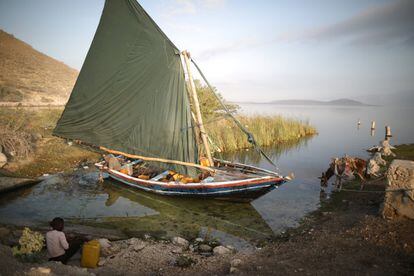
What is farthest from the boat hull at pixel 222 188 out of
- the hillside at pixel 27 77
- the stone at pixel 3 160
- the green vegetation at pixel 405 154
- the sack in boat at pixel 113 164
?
the hillside at pixel 27 77

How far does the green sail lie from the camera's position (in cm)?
1212

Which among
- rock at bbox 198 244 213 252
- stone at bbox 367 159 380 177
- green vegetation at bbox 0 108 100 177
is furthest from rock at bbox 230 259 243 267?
green vegetation at bbox 0 108 100 177

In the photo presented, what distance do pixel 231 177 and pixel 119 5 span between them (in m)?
9.26

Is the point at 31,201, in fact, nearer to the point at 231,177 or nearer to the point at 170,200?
the point at 170,200

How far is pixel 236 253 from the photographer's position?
7797mm

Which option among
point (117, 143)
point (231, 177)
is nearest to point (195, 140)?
point (231, 177)

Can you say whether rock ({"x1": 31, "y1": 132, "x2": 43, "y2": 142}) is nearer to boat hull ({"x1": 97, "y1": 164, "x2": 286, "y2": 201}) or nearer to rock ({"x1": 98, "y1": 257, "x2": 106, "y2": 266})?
boat hull ({"x1": 97, "y1": 164, "x2": 286, "y2": 201})

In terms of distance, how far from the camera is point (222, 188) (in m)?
11.2

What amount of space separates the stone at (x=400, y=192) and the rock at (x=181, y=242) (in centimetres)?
574

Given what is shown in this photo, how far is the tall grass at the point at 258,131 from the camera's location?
22797mm

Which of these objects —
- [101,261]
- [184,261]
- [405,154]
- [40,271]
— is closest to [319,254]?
[184,261]

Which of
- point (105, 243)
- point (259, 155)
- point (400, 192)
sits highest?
point (400, 192)

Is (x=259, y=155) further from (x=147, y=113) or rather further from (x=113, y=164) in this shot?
(x=147, y=113)

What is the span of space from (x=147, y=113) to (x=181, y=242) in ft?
19.6
